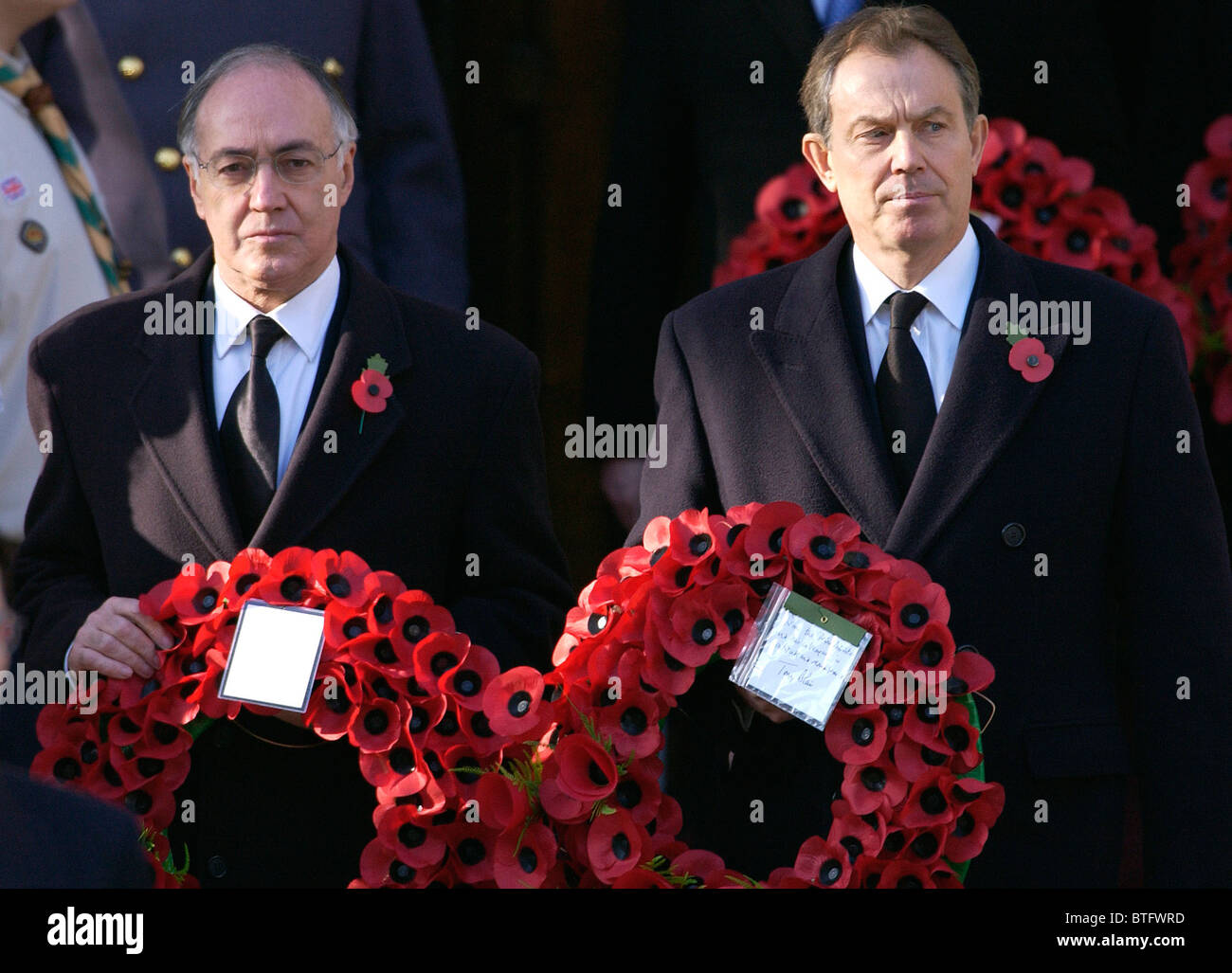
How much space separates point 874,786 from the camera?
10.8 ft

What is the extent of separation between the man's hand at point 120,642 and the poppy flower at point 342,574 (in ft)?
0.95

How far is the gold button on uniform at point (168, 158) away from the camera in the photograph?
437 cm

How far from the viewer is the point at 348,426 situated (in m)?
3.74

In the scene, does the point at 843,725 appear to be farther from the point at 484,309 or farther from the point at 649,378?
the point at 484,309

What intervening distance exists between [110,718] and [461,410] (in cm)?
84

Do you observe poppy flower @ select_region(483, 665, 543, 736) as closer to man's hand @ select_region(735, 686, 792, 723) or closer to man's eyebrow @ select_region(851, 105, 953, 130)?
man's hand @ select_region(735, 686, 792, 723)

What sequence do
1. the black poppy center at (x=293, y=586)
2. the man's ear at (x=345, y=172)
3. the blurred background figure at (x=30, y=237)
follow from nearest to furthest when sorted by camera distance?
the black poppy center at (x=293, y=586), the man's ear at (x=345, y=172), the blurred background figure at (x=30, y=237)

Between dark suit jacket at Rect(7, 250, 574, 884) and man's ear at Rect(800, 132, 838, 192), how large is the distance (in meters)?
0.64

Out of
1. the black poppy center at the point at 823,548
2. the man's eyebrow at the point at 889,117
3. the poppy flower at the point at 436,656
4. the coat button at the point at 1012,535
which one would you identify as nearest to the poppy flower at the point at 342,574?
the poppy flower at the point at 436,656

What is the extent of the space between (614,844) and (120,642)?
90 centimetres

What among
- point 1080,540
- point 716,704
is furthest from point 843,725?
point 1080,540

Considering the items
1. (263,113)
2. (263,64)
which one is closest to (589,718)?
(263,113)

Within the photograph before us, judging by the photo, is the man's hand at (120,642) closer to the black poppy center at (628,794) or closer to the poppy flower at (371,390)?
the poppy flower at (371,390)

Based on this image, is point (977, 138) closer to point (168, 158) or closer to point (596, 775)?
point (596, 775)
